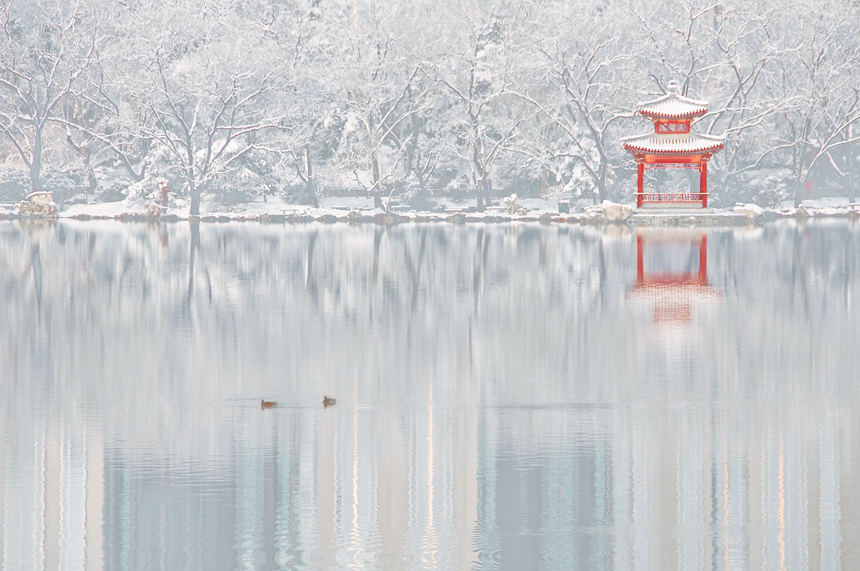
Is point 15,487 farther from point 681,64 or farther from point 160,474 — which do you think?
point 681,64

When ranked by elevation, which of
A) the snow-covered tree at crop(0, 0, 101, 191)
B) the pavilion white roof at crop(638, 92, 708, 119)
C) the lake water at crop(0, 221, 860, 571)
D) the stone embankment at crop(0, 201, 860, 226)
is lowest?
the lake water at crop(0, 221, 860, 571)

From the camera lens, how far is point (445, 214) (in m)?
68.4

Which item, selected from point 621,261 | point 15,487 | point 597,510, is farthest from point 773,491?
point 621,261

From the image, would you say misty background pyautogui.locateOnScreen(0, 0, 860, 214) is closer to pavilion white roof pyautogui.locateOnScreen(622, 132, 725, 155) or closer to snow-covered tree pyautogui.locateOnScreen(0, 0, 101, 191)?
snow-covered tree pyautogui.locateOnScreen(0, 0, 101, 191)

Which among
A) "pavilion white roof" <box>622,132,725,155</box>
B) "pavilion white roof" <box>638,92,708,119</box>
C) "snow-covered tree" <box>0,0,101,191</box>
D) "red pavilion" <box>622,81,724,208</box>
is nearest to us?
"pavilion white roof" <box>638,92,708,119</box>

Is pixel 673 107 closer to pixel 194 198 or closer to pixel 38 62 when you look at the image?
pixel 194 198

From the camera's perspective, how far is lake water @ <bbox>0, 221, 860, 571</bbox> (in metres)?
9.52

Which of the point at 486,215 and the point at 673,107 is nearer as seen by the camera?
the point at 673,107

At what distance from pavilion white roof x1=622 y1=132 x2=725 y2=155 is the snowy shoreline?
10.2ft

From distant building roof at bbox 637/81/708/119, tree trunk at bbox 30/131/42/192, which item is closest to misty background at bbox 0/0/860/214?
tree trunk at bbox 30/131/42/192

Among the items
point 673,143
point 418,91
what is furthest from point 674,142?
point 418,91

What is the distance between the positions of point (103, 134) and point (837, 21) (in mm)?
41984

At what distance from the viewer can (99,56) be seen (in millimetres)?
69188

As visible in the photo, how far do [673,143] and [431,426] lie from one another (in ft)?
167
